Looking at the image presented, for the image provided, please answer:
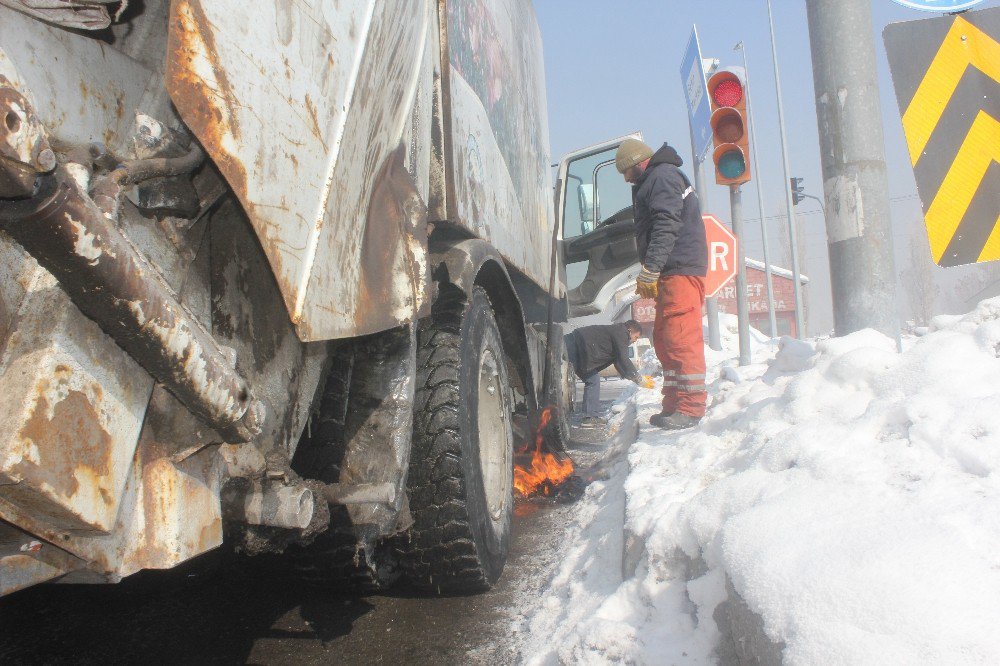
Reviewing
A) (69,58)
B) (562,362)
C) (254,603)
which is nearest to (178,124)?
(69,58)

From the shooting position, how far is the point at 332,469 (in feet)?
6.60

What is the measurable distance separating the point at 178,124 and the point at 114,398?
60cm

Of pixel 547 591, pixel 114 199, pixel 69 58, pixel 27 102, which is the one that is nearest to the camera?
pixel 27 102

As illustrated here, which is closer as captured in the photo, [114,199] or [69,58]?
[114,199]

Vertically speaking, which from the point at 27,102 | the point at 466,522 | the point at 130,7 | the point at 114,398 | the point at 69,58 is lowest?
the point at 466,522

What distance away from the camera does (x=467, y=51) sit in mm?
2986

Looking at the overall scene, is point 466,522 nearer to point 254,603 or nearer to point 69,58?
point 254,603

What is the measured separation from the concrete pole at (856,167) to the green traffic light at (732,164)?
2.08 meters

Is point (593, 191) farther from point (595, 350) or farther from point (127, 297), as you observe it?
point (127, 297)

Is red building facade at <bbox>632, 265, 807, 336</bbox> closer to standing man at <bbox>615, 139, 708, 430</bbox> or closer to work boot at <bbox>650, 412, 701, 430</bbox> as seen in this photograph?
standing man at <bbox>615, 139, 708, 430</bbox>

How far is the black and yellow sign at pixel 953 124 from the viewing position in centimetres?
291

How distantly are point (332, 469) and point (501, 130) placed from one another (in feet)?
7.44

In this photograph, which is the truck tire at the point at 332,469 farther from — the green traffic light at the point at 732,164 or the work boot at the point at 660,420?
the green traffic light at the point at 732,164

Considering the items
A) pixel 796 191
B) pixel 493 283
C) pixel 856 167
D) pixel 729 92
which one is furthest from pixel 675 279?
pixel 796 191
